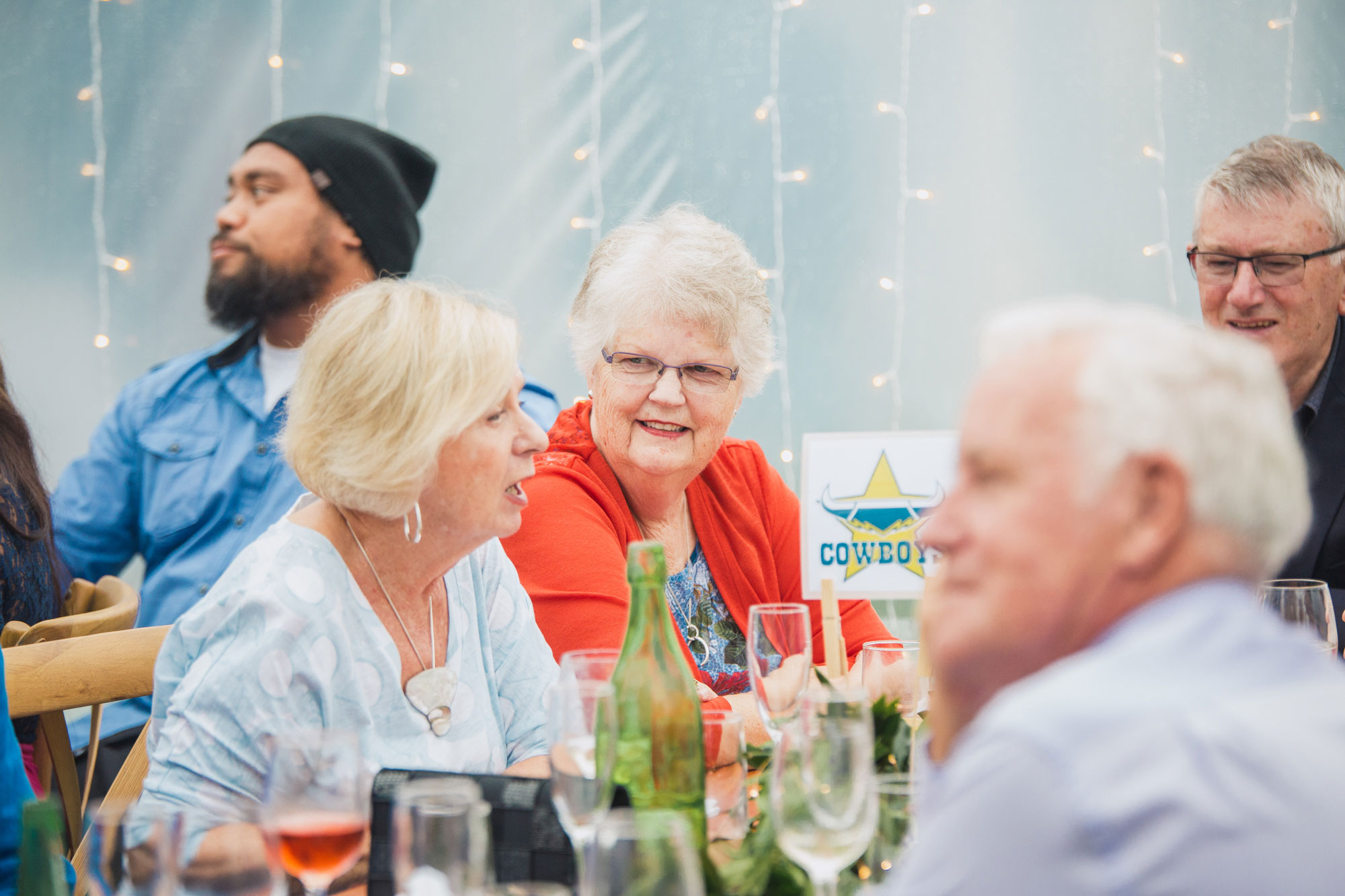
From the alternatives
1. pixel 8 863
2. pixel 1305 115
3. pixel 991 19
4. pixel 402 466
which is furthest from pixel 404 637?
pixel 1305 115

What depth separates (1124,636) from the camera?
645 millimetres

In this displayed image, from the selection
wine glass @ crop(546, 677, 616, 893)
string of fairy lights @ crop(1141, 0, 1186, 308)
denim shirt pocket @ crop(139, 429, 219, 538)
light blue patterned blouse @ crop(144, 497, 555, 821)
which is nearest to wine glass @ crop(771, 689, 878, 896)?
wine glass @ crop(546, 677, 616, 893)

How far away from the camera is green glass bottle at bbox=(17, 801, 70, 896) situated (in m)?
0.78

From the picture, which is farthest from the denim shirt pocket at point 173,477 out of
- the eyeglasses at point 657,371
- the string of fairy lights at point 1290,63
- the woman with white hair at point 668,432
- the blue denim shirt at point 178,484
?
the string of fairy lights at point 1290,63

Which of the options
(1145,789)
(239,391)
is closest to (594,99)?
(239,391)

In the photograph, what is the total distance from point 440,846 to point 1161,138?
11.6ft

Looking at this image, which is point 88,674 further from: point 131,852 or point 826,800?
point 826,800

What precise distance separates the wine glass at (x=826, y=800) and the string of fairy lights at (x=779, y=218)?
2.87m

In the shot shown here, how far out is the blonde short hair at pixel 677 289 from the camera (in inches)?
77.7

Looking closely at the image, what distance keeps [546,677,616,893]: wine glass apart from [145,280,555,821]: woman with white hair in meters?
0.42

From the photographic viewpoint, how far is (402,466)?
55.1 inches

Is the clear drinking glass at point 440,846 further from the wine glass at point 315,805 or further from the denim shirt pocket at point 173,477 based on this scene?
the denim shirt pocket at point 173,477

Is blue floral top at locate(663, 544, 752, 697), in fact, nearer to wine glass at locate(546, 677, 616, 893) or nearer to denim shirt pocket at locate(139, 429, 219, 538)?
wine glass at locate(546, 677, 616, 893)

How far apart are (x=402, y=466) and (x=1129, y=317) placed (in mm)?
932
